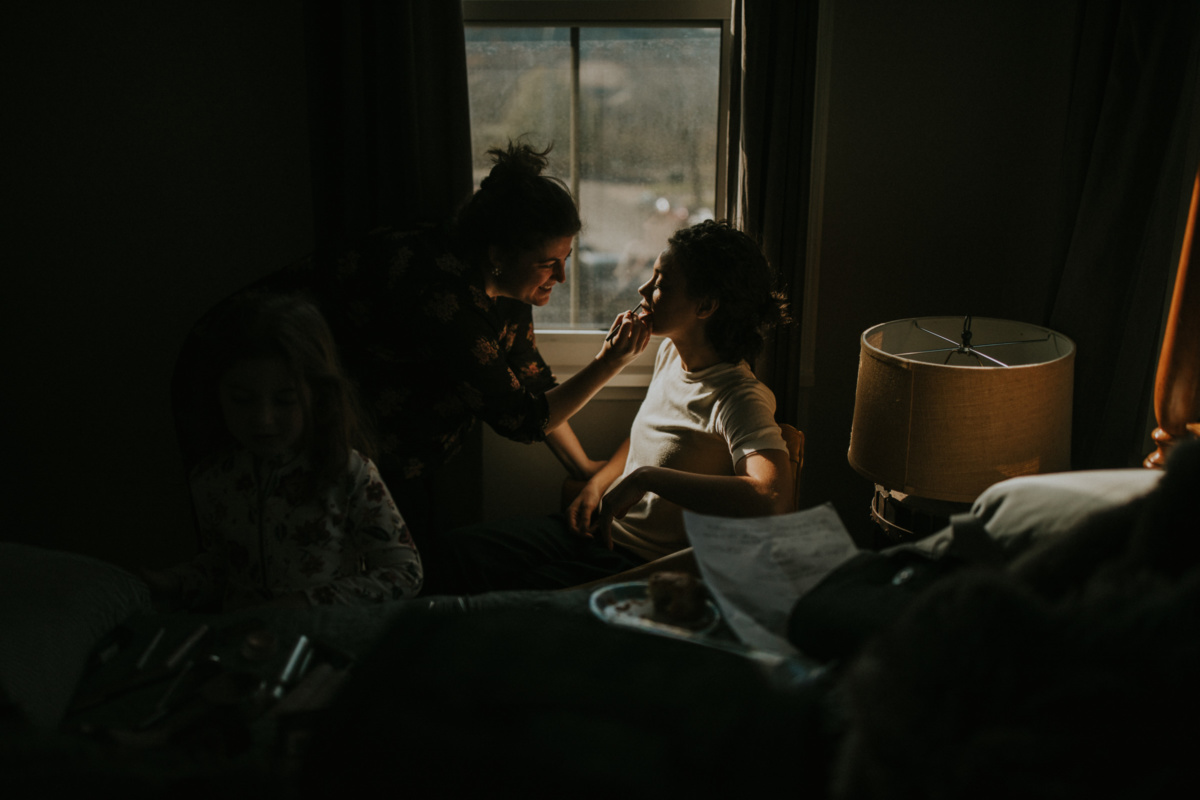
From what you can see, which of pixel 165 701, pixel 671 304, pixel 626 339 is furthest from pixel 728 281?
pixel 165 701

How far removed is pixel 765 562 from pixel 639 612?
16 centimetres

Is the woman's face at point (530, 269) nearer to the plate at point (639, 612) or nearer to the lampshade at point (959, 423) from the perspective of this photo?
the lampshade at point (959, 423)

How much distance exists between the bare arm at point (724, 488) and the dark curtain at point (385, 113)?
86 cm

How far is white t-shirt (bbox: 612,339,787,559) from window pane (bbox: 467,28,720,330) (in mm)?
573

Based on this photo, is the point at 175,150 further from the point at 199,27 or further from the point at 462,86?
the point at 462,86

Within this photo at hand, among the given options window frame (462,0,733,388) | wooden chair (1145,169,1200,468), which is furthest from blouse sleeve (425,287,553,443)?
wooden chair (1145,169,1200,468)

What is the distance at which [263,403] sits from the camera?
1211 mm

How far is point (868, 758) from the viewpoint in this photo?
53 centimetres

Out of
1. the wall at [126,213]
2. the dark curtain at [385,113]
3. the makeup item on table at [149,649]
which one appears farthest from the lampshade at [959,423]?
the wall at [126,213]

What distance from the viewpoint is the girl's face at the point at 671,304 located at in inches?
61.7

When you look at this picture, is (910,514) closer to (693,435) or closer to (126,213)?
(693,435)

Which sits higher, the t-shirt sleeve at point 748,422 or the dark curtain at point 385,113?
the dark curtain at point 385,113

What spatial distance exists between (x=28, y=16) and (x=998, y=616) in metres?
2.47

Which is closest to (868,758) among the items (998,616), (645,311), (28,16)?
(998,616)
